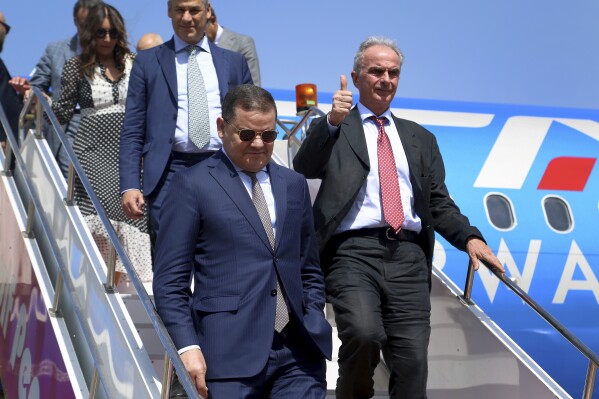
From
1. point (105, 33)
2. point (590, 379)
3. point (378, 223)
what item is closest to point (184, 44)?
point (105, 33)

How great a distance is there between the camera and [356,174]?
14.4 feet

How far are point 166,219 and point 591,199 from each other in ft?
26.4

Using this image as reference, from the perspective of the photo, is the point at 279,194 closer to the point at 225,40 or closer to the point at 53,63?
the point at 53,63

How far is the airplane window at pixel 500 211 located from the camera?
32.9ft

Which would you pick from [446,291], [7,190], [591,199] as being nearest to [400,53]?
[446,291]

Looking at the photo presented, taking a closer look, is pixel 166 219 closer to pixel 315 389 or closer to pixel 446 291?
pixel 315 389

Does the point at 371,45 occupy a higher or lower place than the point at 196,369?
higher

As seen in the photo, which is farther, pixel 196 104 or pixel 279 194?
pixel 196 104

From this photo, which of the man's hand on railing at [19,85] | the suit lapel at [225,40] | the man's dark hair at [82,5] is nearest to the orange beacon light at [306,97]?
the suit lapel at [225,40]

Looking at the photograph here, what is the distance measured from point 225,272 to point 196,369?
0.36m

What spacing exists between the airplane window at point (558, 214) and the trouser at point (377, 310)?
6180 mm

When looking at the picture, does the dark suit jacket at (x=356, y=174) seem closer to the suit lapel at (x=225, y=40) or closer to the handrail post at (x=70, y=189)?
the handrail post at (x=70, y=189)

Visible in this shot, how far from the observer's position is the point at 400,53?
15.0 feet

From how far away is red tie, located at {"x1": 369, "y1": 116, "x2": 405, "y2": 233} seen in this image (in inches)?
170
